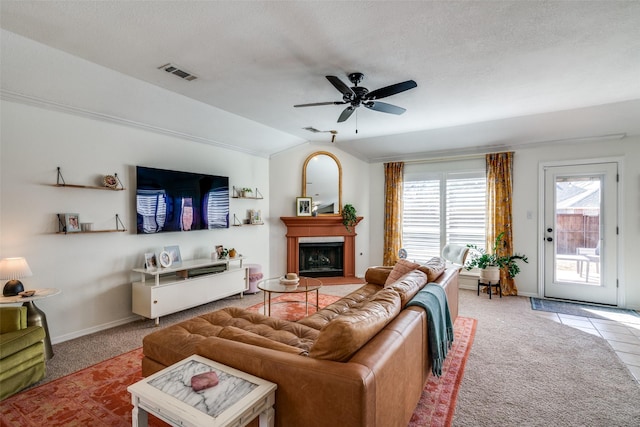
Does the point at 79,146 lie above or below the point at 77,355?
above

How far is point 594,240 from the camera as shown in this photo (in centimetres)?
468

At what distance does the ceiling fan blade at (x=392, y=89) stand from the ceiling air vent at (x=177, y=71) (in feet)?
5.75

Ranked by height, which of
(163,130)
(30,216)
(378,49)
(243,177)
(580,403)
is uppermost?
(378,49)

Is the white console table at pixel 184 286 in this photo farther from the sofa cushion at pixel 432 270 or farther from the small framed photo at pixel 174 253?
the sofa cushion at pixel 432 270

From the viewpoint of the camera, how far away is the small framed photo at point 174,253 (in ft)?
13.6

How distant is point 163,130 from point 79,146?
1.02m

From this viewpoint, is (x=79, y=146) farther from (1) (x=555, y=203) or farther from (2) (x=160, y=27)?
(1) (x=555, y=203)

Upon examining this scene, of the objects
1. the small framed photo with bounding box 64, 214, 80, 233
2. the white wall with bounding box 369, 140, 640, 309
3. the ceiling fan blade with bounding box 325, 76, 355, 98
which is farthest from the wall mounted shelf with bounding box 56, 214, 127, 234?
the white wall with bounding box 369, 140, 640, 309

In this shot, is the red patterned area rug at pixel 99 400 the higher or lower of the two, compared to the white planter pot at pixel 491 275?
lower

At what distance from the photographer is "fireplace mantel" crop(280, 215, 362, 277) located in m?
6.04

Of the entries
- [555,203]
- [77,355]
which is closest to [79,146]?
[77,355]

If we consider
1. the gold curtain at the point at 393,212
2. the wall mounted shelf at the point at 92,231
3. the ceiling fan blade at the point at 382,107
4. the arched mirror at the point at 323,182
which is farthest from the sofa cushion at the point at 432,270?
the wall mounted shelf at the point at 92,231

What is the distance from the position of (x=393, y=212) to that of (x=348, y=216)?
91 centimetres

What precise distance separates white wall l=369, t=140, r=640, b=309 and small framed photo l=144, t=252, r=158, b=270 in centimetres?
550
